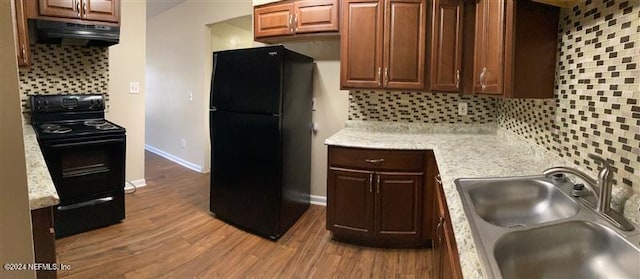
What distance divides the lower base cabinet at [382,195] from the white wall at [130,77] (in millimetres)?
2379

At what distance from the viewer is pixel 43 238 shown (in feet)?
3.92

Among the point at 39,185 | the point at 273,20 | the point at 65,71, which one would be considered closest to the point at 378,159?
the point at 273,20

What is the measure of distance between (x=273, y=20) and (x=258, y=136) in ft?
3.50

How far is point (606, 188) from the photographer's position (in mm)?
1092

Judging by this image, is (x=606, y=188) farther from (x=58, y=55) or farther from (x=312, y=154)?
(x=58, y=55)

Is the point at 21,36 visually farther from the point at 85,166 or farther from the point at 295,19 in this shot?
the point at 295,19

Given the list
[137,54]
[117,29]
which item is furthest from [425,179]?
[137,54]

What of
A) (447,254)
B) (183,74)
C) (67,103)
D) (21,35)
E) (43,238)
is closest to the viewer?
(43,238)

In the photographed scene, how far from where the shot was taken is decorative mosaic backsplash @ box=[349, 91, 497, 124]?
2.87 metres

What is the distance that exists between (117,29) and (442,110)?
2.75 metres

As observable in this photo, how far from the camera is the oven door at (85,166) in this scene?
253 centimetres

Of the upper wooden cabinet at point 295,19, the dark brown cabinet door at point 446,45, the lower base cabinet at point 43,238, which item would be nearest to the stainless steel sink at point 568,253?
the lower base cabinet at point 43,238

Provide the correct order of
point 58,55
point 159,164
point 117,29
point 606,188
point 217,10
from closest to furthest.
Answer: point 606,188 < point 117,29 < point 58,55 < point 217,10 < point 159,164

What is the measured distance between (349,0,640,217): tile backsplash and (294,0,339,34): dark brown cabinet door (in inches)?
59.1
